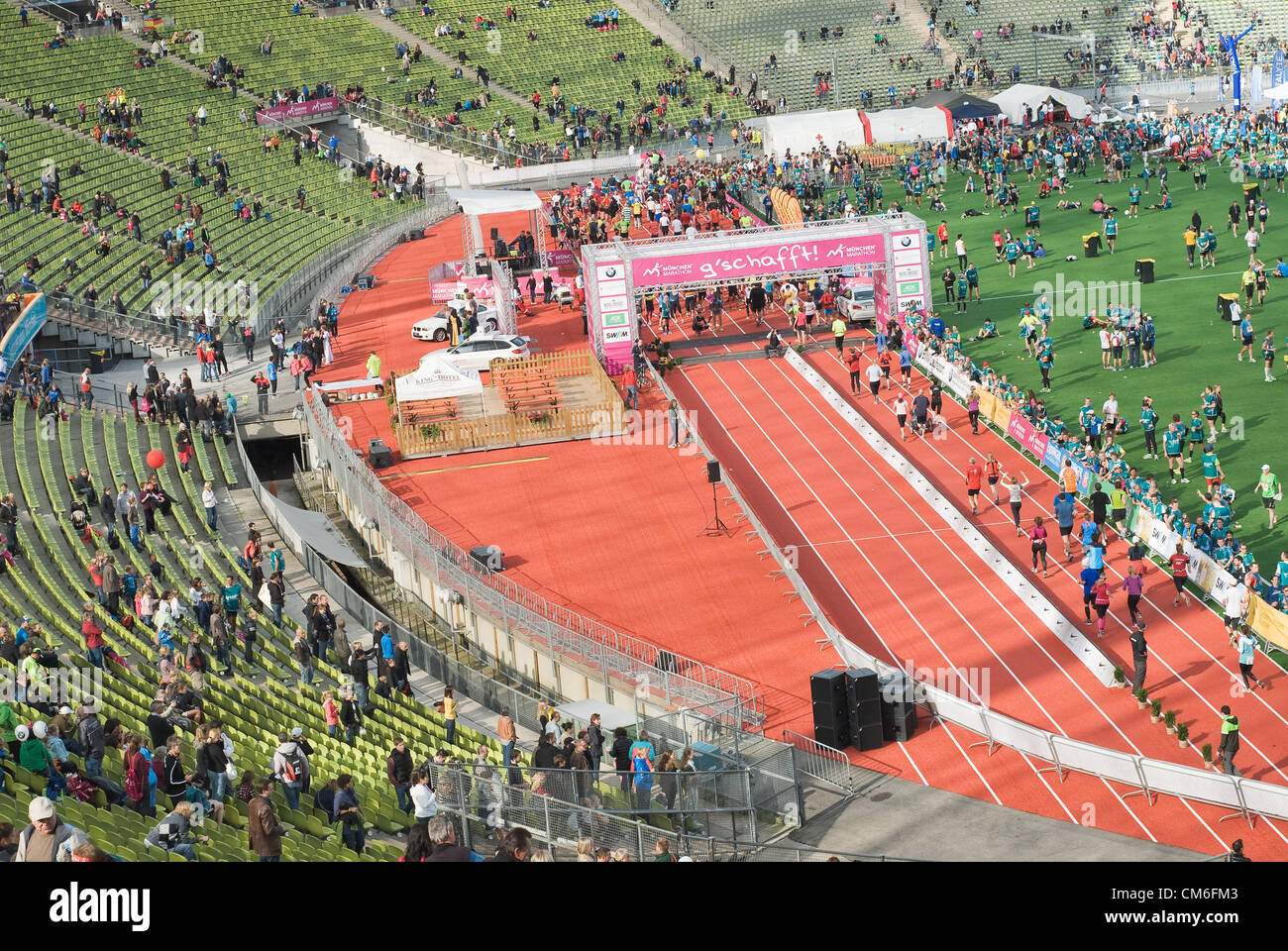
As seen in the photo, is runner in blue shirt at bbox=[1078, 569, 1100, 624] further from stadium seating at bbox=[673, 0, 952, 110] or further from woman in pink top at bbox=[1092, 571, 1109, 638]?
stadium seating at bbox=[673, 0, 952, 110]

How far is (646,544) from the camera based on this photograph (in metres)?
29.7

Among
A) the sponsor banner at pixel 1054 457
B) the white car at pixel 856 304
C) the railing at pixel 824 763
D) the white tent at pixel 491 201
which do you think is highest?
the white tent at pixel 491 201

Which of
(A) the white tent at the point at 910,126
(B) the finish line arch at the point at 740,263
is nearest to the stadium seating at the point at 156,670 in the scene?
(B) the finish line arch at the point at 740,263

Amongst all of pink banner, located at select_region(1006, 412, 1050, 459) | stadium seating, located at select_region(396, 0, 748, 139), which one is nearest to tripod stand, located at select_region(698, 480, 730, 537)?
pink banner, located at select_region(1006, 412, 1050, 459)

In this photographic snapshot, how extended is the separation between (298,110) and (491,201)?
866 inches

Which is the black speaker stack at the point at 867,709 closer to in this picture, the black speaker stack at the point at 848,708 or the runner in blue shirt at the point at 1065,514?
the black speaker stack at the point at 848,708

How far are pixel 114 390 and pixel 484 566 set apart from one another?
14.1m

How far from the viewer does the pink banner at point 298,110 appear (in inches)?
2525

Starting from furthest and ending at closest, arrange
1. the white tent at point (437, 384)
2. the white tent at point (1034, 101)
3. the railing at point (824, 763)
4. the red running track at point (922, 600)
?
1. the white tent at point (1034, 101)
2. the white tent at point (437, 384)
3. the railing at point (824, 763)
4. the red running track at point (922, 600)

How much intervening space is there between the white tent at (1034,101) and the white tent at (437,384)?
39957 mm

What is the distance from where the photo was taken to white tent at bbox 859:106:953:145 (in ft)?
222

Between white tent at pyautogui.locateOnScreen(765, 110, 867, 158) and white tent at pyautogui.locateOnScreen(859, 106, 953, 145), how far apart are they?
52cm

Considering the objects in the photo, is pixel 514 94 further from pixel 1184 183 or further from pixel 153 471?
pixel 153 471
